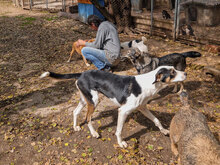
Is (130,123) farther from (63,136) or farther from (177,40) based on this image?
(177,40)

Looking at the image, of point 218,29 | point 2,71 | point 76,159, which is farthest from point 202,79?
point 2,71

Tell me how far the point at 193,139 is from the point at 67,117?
3206 mm

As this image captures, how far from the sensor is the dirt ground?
4426 millimetres

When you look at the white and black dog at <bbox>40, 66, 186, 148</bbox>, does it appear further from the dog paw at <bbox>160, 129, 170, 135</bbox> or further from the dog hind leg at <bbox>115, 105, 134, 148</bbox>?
Result: the dog paw at <bbox>160, 129, 170, 135</bbox>

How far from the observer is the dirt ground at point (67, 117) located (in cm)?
443

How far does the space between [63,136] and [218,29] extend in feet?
24.8

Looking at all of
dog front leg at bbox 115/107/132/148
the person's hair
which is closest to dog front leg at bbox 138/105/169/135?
dog front leg at bbox 115/107/132/148

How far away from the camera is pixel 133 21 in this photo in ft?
41.6

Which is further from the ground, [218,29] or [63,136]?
[218,29]

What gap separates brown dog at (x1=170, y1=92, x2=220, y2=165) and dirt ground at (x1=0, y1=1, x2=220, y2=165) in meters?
0.72

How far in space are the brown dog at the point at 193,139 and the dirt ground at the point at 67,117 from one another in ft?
2.37

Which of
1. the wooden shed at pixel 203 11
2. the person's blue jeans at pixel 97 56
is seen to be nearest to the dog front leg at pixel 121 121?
the person's blue jeans at pixel 97 56

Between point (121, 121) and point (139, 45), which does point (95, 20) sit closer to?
point (139, 45)

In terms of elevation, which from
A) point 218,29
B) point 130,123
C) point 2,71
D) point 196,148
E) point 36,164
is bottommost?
point 36,164
